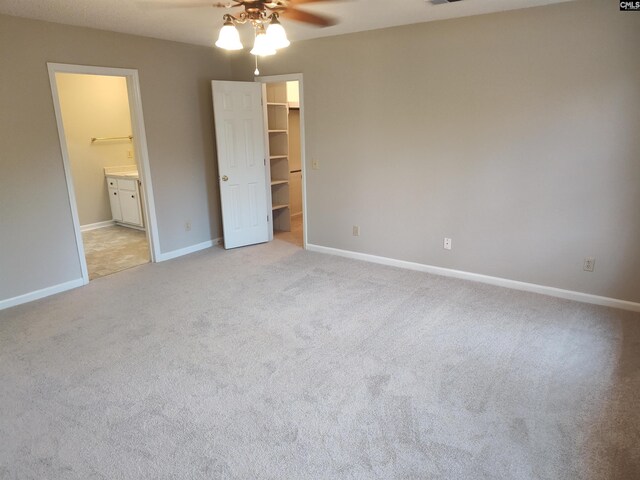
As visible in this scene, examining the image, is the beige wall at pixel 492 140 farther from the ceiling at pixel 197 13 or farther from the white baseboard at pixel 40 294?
the white baseboard at pixel 40 294

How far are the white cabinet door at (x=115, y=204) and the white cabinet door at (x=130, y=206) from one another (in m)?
0.09

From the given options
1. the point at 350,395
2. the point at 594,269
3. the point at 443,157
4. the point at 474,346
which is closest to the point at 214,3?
the point at 443,157

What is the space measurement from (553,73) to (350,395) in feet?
9.82

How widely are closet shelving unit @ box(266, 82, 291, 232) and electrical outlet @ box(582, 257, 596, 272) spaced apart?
3815 millimetres

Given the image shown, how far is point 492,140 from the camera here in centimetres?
378

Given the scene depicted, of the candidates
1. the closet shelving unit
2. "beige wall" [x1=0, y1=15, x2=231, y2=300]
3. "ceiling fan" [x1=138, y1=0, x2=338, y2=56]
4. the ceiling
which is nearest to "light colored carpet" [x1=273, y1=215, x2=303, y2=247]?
the closet shelving unit

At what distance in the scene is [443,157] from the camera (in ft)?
13.4

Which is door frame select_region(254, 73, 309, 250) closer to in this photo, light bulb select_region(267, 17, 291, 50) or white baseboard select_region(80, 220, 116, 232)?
light bulb select_region(267, 17, 291, 50)

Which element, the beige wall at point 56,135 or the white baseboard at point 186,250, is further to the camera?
the white baseboard at point 186,250

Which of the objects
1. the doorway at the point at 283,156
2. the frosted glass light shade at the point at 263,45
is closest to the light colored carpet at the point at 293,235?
the doorway at the point at 283,156

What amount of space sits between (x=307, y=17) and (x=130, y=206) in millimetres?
4195

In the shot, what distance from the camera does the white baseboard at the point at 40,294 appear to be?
148 inches

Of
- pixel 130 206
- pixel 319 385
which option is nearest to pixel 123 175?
pixel 130 206

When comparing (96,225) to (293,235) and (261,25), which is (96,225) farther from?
(261,25)
